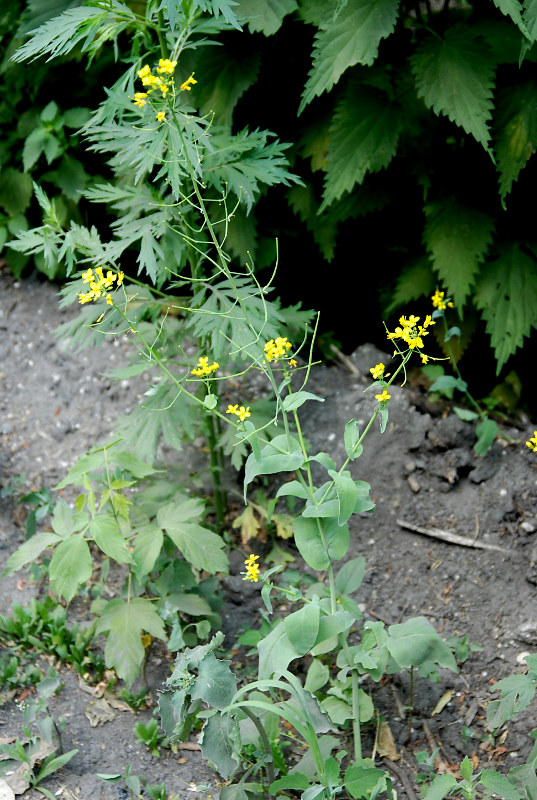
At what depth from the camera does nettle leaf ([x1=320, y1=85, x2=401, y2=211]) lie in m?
2.72

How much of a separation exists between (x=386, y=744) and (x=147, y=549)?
871 millimetres

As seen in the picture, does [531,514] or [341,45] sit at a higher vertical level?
[341,45]

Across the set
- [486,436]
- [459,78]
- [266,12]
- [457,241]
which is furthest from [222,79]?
[486,436]

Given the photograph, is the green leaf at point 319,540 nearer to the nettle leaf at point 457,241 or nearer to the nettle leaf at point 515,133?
the nettle leaf at point 457,241

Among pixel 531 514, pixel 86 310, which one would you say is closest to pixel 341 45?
pixel 86 310

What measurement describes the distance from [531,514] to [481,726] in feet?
2.51

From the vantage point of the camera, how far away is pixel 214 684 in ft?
6.30

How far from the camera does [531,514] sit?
2750mm

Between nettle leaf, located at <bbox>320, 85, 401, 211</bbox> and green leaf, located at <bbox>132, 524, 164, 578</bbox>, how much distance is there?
3.99 feet

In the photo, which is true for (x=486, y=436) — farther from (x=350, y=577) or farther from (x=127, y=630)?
(x=127, y=630)

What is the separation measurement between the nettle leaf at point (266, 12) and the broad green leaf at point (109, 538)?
1.62 metres

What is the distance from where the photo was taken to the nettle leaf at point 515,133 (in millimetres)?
2652

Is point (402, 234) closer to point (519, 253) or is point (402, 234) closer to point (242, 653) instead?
point (519, 253)

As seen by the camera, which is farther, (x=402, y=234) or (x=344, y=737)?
(x=402, y=234)
